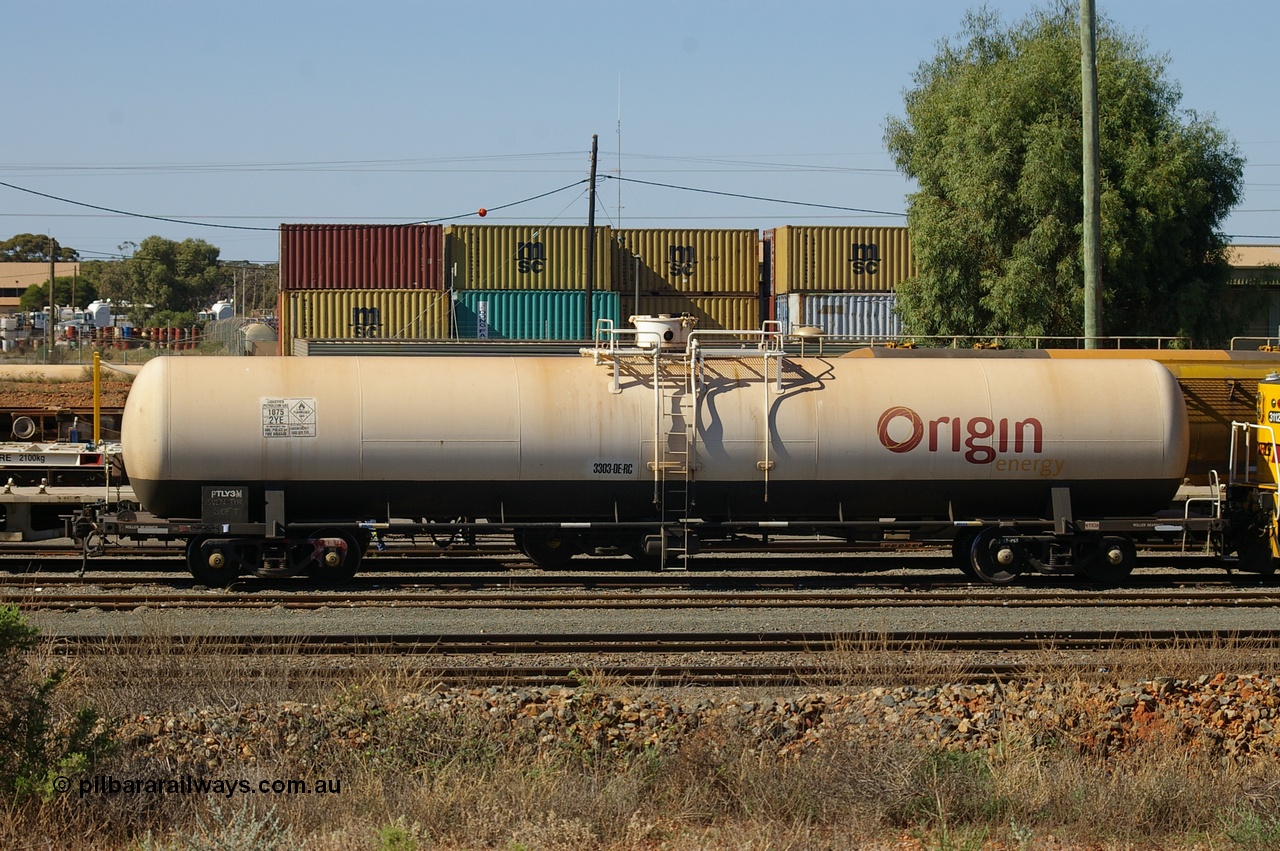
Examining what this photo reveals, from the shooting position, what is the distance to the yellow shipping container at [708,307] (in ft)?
160

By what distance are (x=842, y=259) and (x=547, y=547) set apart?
102 ft

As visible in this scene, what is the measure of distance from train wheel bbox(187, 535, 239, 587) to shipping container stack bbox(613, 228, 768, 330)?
3342 centimetres

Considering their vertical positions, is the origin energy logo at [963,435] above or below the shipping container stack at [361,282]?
below

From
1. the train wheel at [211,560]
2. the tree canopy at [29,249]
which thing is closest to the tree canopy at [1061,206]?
the train wheel at [211,560]

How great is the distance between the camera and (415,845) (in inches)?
315

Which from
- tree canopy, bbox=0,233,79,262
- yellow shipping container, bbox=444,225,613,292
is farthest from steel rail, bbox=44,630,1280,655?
tree canopy, bbox=0,233,79,262

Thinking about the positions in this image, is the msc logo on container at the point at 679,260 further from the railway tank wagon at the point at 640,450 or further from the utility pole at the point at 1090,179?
the railway tank wagon at the point at 640,450

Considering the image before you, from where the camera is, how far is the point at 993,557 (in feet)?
56.1

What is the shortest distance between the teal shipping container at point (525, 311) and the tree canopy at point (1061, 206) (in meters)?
13.8

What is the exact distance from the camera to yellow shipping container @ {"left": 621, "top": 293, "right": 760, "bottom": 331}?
4869 cm

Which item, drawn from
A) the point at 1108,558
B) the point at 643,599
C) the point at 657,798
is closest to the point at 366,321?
the point at 643,599

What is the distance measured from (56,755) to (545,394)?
8.26 m

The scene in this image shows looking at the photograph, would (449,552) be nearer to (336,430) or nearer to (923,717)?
(336,430)

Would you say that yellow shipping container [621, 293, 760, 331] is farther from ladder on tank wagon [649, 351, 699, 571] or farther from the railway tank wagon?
ladder on tank wagon [649, 351, 699, 571]
